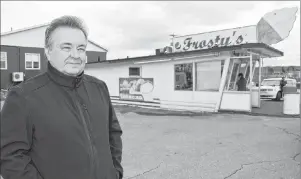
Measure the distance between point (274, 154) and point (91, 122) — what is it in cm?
600

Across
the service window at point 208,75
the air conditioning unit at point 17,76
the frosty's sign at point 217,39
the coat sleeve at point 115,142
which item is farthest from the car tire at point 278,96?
the air conditioning unit at point 17,76

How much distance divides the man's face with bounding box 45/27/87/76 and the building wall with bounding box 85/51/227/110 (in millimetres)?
12542

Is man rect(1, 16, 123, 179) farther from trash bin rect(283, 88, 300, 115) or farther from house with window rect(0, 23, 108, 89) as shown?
house with window rect(0, 23, 108, 89)

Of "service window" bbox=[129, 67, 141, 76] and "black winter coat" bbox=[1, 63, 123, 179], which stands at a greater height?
"service window" bbox=[129, 67, 141, 76]

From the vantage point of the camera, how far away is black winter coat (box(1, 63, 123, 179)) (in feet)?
5.83

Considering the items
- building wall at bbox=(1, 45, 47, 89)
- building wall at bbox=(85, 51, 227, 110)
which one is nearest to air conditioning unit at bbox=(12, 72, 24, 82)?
building wall at bbox=(1, 45, 47, 89)

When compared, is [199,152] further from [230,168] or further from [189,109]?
[189,109]

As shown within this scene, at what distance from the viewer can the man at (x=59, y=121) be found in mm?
1784

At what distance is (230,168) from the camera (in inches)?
234

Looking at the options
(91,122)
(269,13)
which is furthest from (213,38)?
(91,122)

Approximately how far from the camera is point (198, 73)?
14953mm

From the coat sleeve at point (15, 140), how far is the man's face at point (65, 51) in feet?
1.18

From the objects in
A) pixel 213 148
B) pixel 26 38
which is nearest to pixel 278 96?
pixel 213 148

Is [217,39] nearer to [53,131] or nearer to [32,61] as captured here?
[53,131]
